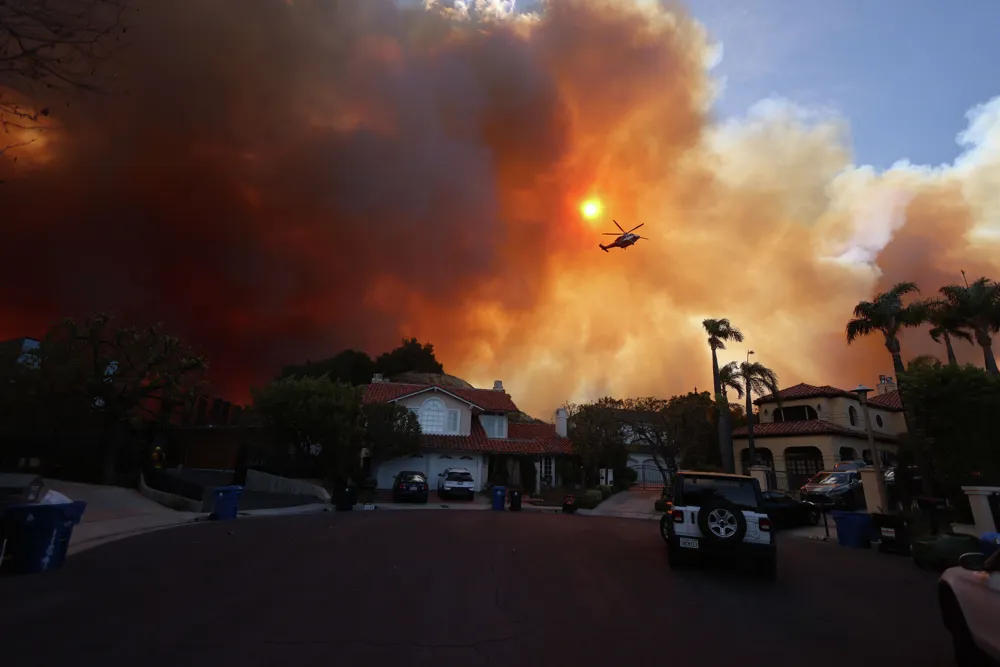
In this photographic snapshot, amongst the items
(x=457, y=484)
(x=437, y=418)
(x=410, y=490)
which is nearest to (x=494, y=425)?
(x=437, y=418)

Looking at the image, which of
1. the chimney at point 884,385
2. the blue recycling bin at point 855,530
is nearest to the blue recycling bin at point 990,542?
the blue recycling bin at point 855,530

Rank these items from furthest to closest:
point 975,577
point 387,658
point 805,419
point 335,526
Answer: point 805,419 → point 335,526 → point 387,658 → point 975,577

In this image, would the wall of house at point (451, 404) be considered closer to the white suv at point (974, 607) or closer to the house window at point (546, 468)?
the house window at point (546, 468)

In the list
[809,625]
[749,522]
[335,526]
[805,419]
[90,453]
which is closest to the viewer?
[809,625]

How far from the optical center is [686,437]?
31.7 meters

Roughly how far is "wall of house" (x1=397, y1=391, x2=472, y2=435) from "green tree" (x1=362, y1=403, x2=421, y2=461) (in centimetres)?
549

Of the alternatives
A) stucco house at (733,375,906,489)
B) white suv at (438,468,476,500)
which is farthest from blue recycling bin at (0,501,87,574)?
stucco house at (733,375,906,489)

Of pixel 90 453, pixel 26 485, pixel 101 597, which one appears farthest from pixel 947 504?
pixel 90 453

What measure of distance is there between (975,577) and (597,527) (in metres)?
15.3

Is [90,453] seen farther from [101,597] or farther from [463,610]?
[463,610]

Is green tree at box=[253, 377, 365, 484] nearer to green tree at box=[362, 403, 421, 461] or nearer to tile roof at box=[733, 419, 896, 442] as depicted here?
green tree at box=[362, 403, 421, 461]

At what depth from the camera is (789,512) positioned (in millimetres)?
20172

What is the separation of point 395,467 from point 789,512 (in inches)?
907

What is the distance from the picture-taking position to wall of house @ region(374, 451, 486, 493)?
33812 millimetres
